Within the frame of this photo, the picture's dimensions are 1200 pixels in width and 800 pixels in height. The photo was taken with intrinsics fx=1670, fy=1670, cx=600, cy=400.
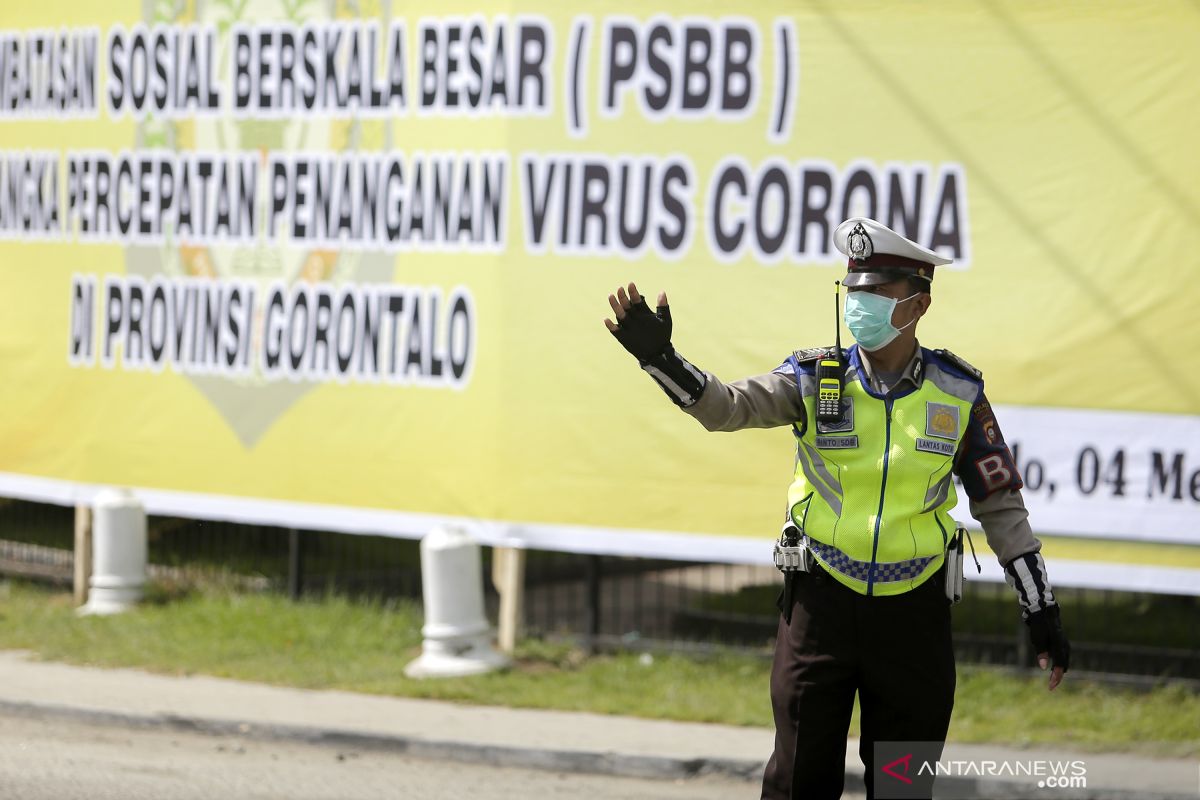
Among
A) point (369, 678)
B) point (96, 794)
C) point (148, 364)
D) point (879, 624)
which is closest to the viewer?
point (879, 624)

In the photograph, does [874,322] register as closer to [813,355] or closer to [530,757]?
[813,355]

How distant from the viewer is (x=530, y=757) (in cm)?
773

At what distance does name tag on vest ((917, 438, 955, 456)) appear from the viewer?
190 inches

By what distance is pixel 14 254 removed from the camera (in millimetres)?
11008

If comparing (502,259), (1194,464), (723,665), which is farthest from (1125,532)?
(502,259)

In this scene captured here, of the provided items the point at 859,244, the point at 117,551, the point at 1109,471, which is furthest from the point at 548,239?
the point at 859,244

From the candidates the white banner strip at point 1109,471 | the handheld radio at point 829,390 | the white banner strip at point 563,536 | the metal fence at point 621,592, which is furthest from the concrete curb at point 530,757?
the handheld radio at point 829,390

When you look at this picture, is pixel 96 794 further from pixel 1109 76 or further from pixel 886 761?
pixel 1109 76

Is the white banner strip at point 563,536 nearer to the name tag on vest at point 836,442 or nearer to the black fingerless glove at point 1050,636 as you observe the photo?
the black fingerless glove at point 1050,636

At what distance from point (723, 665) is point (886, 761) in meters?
4.48

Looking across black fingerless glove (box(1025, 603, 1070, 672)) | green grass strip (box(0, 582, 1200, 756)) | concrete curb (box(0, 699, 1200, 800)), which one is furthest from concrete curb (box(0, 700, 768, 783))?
black fingerless glove (box(1025, 603, 1070, 672))

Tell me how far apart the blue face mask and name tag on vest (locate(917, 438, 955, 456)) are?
12.9 inches

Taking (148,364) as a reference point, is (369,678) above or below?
below

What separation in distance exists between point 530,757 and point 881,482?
3.46 meters
